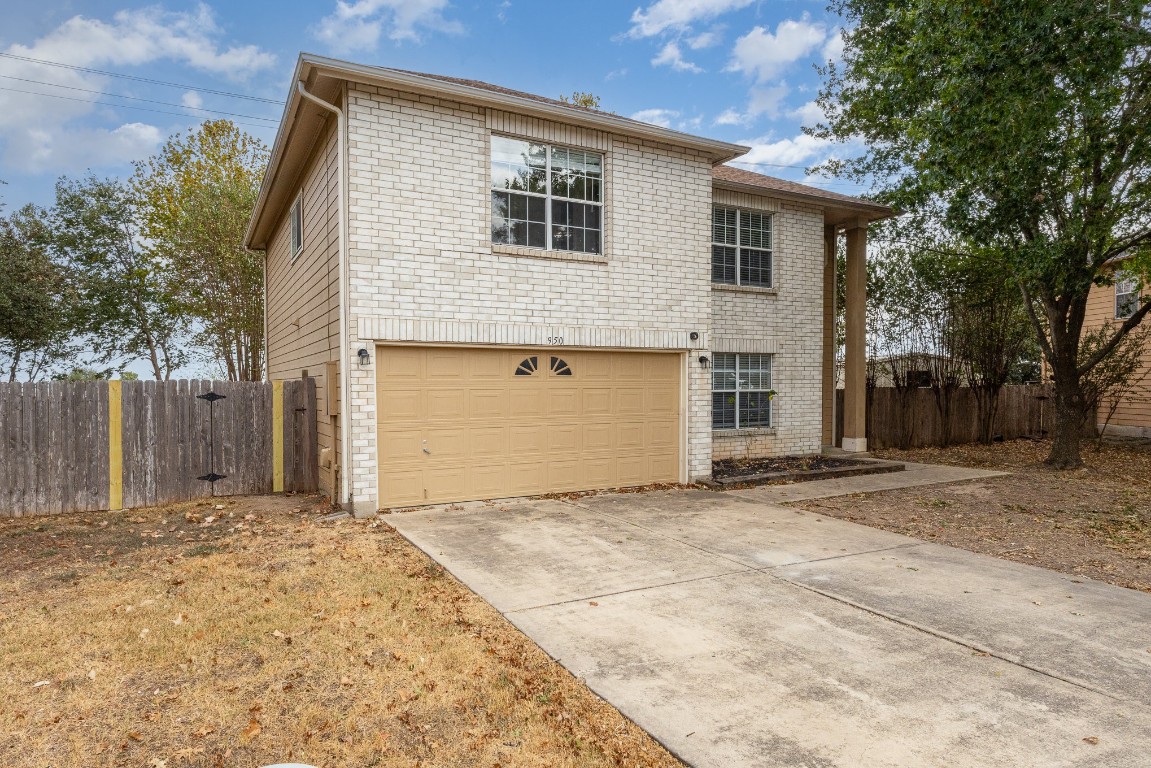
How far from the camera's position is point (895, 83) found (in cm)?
1056

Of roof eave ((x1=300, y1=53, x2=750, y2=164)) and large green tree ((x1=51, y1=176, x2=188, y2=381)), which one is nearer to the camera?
roof eave ((x1=300, y1=53, x2=750, y2=164))

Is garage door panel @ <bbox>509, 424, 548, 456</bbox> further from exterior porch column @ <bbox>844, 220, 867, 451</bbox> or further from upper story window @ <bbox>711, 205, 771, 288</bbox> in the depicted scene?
exterior porch column @ <bbox>844, 220, 867, 451</bbox>

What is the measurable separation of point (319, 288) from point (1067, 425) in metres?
14.6

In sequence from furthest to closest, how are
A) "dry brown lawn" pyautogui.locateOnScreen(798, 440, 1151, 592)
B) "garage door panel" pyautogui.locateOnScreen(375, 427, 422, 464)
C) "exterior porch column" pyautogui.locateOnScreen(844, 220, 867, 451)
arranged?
"exterior porch column" pyautogui.locateOnScreen(844, 220, 867, 451) < "garage door panel" pyautogui.locateOnScreen(375, 427, 422, 464) < "dry brown lawn" pyautogui.locateOnScreen(798, 440, 1151, 592)

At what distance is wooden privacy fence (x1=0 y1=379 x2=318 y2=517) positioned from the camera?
813cm

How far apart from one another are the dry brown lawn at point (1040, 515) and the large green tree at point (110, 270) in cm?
2200

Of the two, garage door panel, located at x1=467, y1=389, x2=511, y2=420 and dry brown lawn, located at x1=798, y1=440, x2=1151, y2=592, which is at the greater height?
garage door panel, located at x1=467, y1=389, x2=511, y2=420

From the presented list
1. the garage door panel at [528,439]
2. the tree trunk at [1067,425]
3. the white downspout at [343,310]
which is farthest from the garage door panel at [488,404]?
the tree trunk at [1067,425]

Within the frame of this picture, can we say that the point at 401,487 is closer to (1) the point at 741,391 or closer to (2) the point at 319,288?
(2) the point at 319,288

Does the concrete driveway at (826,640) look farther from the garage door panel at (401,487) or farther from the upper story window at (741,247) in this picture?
the upper story window at (741,247)

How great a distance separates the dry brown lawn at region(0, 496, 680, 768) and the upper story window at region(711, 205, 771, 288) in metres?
9.06

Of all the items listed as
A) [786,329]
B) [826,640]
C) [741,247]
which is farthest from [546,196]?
[826,640]

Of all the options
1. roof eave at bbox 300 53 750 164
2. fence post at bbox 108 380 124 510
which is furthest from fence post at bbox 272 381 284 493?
roof eave at bbox 300 53 750 164

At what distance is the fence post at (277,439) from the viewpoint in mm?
9750
